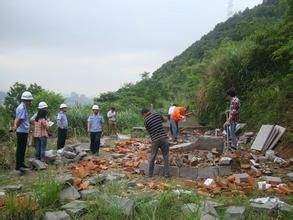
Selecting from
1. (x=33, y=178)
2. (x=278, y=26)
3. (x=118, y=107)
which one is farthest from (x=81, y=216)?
(x=118, y=107)

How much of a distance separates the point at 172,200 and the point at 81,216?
1.47m

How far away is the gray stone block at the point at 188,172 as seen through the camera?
9.45 meters

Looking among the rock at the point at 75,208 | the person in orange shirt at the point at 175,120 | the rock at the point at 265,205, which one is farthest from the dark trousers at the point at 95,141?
the rock at the point at 265,205

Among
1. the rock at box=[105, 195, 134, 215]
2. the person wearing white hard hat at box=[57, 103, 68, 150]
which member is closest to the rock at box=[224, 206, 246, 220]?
the rock at box=[105, 195, 134, 215]

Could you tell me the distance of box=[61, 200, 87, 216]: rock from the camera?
22.0ft

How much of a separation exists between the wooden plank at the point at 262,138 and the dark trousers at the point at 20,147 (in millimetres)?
6553

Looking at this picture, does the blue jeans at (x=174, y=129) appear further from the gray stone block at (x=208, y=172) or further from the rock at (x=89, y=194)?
the rock at (x=89, y=194)

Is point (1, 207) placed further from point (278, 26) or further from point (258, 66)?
point (258, 66)

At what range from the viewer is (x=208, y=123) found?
19.5 m

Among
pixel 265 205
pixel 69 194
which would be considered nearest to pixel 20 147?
pixel 69 194

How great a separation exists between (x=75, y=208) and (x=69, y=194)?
2.60ft

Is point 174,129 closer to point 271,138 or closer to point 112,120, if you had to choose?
point 271,138

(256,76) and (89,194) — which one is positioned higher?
(256,76)

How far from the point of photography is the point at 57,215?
6648 mm
